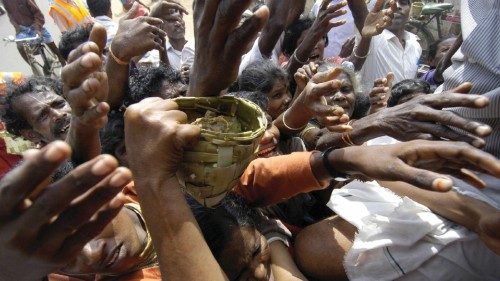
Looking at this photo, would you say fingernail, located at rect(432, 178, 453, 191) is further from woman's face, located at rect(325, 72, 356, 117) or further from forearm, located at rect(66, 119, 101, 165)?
woman's face, located at rect(325, 72, 356, 117)

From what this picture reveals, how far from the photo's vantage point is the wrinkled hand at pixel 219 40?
127cm

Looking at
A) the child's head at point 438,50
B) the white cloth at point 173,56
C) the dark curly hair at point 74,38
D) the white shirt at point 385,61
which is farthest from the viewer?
the child's head at point 438,50

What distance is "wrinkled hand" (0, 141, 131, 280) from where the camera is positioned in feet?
2.36

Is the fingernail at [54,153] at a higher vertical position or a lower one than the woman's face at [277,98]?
higher

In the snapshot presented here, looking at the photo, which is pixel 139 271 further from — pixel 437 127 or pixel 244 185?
pixel 437 127

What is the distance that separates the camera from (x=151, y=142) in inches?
44.5

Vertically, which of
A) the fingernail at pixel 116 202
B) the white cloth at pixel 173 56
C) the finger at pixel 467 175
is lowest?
the white cloth at pixel 173 56

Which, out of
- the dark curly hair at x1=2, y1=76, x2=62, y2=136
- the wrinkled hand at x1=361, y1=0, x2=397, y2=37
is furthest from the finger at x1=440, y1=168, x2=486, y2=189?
the dark curly hair at x1=2, y1=76, x2=62, y2=136

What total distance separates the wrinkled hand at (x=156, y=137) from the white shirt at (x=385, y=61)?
2.84m

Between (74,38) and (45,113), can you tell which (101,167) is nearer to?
(45,113)

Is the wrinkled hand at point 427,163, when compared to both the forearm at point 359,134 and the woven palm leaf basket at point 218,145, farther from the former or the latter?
the woven palm leaf basket at point 218,145

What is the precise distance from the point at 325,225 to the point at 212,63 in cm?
90

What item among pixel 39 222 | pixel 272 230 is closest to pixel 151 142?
pixel 39 222

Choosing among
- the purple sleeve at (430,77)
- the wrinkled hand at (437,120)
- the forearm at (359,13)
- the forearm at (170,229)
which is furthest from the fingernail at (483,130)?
the purple sleeve at (430,77)
